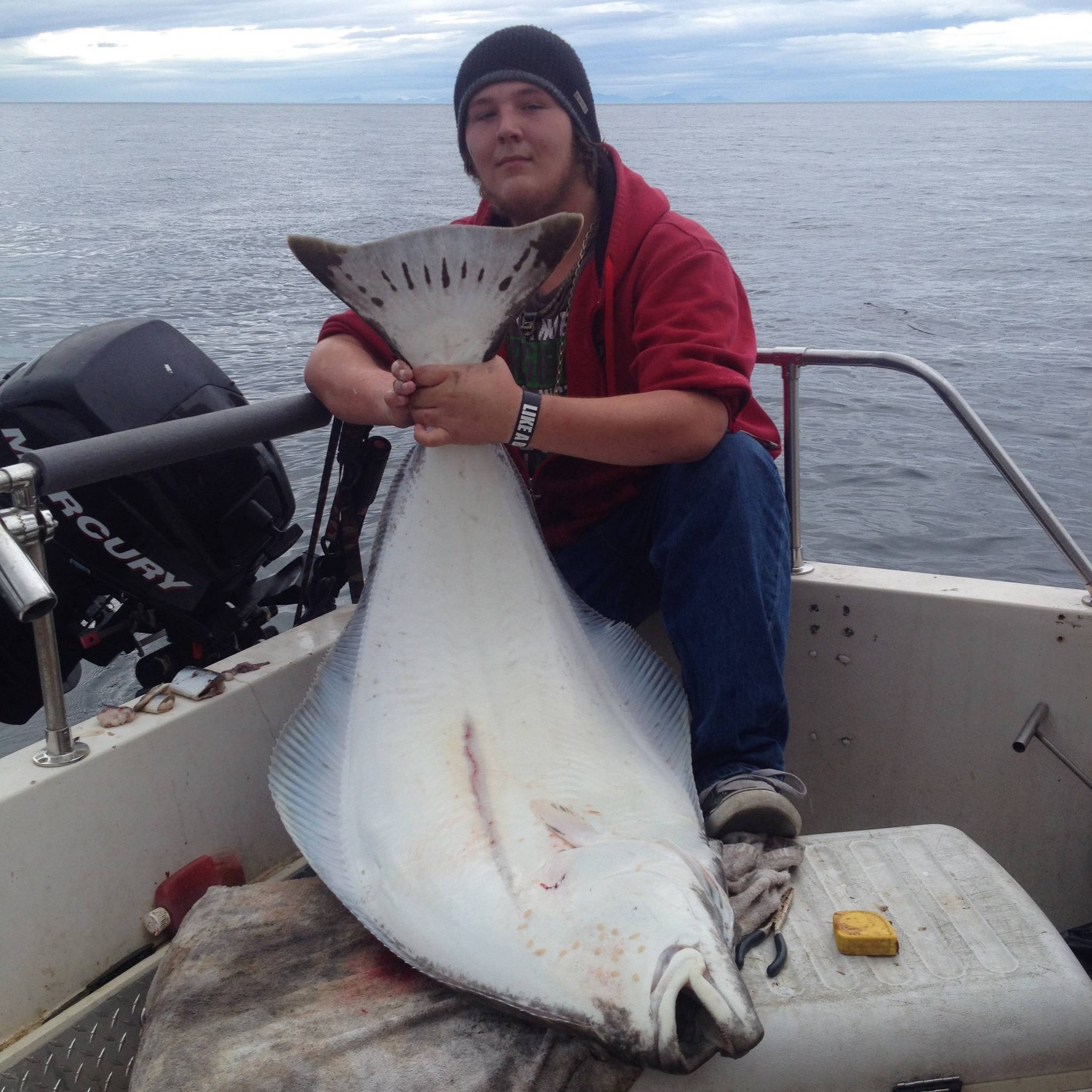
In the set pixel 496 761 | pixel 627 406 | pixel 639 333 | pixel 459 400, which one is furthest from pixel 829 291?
pixel 496 761

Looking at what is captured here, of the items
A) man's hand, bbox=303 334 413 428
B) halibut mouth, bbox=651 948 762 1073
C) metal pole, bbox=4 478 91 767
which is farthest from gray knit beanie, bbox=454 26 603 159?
halibut mouth, bbox=651 948 762 1073

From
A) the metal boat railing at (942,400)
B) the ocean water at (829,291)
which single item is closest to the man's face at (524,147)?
the metal boat railing at (942,400)

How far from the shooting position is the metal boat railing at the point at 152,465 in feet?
4.54

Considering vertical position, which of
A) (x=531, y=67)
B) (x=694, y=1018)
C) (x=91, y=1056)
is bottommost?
(x=91, y=1056)

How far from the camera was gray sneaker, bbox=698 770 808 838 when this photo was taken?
1.57 metres

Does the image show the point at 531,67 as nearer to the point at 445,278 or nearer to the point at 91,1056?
the point at 445,278

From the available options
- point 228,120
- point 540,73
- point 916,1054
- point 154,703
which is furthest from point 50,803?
point 228,120

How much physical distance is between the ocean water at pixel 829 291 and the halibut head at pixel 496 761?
3.08 meters

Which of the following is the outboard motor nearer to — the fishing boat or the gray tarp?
the fishing boat

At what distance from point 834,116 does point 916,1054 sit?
126m

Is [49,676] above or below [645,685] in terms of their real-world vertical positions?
above

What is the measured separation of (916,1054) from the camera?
1258mm

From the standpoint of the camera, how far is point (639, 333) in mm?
1830

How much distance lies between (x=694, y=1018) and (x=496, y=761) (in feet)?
1.56
